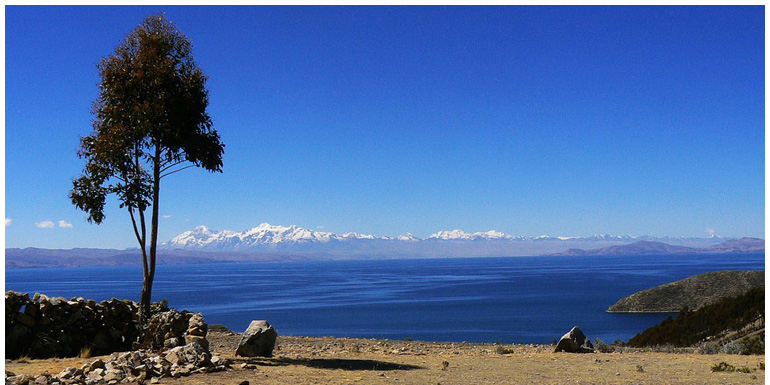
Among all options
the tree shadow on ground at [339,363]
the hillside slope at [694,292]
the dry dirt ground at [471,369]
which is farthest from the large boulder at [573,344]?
the hillside slope at [694,292]

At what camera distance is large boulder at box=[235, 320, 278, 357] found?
14.9 meters

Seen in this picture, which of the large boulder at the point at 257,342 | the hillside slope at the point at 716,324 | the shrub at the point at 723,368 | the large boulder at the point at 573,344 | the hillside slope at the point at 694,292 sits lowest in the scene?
the hillside slope at the point at 694,292

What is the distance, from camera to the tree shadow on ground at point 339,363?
13.9 m

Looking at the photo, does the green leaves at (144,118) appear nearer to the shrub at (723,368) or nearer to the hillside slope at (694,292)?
the shrub at (723,368)

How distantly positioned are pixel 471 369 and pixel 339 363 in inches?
116

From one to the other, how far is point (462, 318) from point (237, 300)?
5131 cm

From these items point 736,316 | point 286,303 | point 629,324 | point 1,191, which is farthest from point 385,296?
point 1,191

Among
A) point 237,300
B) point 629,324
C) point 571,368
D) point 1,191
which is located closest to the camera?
point 1,191

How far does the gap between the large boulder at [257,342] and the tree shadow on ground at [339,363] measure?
435mm

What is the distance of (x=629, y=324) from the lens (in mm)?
78875

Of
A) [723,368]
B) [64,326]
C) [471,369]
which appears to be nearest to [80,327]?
[64,326]

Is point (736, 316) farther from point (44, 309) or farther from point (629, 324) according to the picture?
point (629, 324)

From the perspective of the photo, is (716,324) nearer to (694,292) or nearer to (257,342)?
(257,342)

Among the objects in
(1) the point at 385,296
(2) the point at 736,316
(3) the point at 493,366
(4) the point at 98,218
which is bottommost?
(1) the point at 385,296
